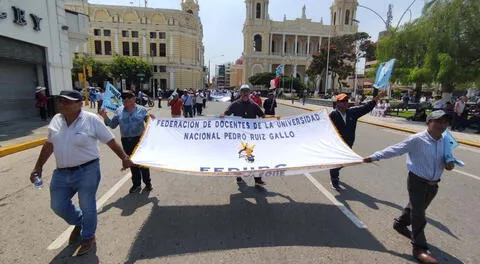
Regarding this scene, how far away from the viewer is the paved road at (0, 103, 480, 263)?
347 cm

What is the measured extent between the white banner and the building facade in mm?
11524

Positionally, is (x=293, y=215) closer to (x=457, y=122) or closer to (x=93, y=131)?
(x=93, y=131)

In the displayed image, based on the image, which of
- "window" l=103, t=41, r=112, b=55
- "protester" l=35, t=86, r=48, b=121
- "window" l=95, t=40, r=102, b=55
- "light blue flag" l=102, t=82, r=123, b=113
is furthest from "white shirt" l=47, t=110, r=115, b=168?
"window" l=95, t=40, r=102, b=55

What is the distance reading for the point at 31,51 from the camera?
14.5 meters

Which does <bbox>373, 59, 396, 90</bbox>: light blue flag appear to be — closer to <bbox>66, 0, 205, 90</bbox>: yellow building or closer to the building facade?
the building facade

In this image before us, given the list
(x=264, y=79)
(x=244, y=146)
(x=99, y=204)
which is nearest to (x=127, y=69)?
(x=264, y=79)

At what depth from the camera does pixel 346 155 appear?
4.57 meters

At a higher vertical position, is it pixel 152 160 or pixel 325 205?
pixel 152 160

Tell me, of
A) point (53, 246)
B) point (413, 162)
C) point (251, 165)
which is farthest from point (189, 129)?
point (413, 162)

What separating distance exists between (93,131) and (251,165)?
2.06 meters

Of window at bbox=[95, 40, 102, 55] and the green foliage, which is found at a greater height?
window at bbox=[95, 40, 102, 55]

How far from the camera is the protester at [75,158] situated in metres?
3.25

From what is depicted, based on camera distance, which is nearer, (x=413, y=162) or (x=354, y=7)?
(x=413, y=162)

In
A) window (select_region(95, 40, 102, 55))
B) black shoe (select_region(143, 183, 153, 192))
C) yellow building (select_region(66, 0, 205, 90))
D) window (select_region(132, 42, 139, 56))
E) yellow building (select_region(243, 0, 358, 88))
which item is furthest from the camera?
yellow building (select_region(243, 0, 358, 88))
